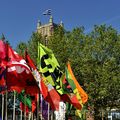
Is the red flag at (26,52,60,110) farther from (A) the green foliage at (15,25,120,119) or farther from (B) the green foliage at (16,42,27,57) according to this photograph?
(B) the green foliage at (16,42,27,57)

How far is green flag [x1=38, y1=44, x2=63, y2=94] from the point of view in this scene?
24.2 metres

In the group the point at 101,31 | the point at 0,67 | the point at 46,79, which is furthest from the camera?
the point at 101,31

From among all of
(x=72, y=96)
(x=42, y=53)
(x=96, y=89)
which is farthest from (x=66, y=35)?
(x=42, y=53)

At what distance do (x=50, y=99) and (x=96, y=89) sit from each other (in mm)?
29529

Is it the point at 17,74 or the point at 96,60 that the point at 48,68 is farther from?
the point at 96,60

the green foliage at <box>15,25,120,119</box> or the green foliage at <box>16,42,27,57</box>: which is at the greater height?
the green foliage at <box>16,42,27,57</box>

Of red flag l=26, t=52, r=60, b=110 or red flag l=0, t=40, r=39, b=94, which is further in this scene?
red flag l=26, t=52, r=60, b=110

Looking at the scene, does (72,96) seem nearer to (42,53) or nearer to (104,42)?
(42,53)

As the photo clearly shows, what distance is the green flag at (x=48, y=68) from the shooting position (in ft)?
79.3

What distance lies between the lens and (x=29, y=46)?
203ft

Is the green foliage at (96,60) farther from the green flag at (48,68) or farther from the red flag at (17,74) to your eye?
the red flag at (17,74)

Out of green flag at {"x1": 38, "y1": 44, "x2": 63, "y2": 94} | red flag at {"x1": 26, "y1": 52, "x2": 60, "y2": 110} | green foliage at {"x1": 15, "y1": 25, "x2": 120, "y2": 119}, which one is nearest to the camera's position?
red flag at {"x1": 26, "y1": 52, "x2": 60, "y2": 110}

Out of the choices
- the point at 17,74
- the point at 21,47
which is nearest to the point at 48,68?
the point at 17,74

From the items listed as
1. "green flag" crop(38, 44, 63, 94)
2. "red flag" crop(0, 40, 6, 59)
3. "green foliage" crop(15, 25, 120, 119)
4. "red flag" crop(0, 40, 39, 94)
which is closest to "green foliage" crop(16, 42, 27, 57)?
"green foliage" crop(15, 25, 120, 119)
